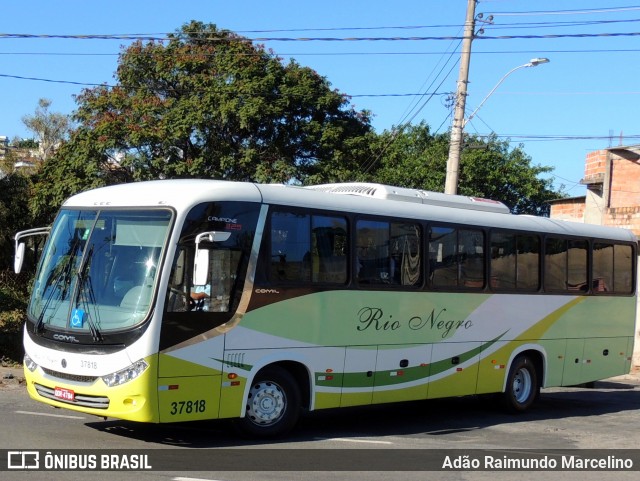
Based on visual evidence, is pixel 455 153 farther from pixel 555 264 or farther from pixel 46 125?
pixel 46 125

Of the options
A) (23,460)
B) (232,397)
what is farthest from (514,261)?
(23,460)

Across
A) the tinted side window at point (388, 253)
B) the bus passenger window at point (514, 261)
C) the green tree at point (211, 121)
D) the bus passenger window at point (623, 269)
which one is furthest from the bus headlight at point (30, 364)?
the green tree at point (211, 121)

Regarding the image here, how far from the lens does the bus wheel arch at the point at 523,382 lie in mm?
14070

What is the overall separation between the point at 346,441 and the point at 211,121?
65.3 feet

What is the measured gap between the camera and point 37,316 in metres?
10.0

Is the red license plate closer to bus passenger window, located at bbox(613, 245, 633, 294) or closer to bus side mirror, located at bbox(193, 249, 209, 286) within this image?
bus side mirror, located at bbox(193, 249, 209, 286)

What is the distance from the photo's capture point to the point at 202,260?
939cm

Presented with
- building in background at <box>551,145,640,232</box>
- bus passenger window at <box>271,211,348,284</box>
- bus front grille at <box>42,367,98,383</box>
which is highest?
building in background at <box>551,145,640,232</box>

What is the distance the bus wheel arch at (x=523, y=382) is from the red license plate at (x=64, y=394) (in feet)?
24.2

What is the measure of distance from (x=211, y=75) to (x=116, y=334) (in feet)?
72.5

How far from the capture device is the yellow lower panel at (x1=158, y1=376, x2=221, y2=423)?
9.20m

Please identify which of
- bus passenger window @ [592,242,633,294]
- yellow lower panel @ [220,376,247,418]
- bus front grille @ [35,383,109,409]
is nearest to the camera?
Result: bus front grille @ [35,383,109,409]

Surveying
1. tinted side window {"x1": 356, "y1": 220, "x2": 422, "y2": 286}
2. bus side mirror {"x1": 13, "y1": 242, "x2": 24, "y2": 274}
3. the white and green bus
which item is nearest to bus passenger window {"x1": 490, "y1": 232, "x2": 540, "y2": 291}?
the white and green bus

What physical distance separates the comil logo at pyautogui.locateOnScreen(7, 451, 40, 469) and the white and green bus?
0.88 metres
